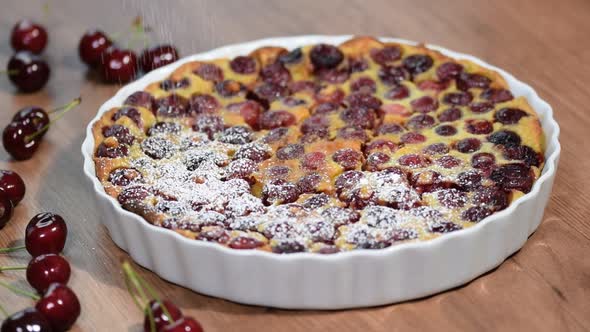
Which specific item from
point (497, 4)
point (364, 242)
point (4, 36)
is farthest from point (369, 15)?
point (364, 242)

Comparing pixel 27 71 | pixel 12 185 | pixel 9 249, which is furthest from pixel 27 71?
pixel 9 249

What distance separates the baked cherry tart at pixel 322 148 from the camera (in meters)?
2.07

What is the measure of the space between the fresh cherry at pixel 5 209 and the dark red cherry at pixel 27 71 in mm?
717

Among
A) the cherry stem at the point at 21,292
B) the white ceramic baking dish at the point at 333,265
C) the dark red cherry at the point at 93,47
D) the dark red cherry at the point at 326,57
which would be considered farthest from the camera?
the dark red cherry at the point at 93,47

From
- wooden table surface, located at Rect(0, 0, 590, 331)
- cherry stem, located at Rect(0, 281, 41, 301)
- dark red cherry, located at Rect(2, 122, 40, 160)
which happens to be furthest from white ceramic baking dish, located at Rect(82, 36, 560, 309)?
dark red cherry, located at Rect(2, 122, 40, 160)

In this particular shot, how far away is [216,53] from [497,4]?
1.13 meters

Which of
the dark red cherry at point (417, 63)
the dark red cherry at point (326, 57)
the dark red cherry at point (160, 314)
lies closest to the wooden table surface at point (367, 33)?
the dark red cherry at point (160, 314)

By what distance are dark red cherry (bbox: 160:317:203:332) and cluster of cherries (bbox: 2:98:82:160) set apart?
0.97 m

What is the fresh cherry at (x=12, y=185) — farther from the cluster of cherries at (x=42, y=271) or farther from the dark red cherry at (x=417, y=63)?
the dark red cherry at (x=417, y=63)

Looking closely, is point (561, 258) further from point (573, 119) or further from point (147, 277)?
point (147, 277)

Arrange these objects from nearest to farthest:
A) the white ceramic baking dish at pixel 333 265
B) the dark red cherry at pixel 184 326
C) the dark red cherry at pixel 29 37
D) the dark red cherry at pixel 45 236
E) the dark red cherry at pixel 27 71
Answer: the dark red cherry at pixel 184 326 → the white ceramic baking dish at pixel 333 265 → the dark red cherry at pixel 45 236 → the dark red cherry at pixel 27 71 → the dark red cherry at pixel 29 37

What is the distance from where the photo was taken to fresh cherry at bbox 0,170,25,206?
237 cm

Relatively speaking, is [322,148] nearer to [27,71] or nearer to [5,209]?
[5,209]

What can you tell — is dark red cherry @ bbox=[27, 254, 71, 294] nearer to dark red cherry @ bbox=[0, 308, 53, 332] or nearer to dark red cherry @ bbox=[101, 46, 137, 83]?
dark red cherry @ bbox=[0, 308, 53, 332]
